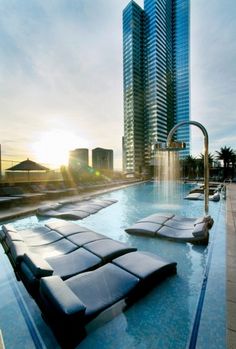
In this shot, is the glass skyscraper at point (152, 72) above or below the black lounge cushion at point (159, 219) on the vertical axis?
above

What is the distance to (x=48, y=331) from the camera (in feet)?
6.40

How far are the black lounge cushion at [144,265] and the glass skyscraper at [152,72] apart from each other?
64.1m

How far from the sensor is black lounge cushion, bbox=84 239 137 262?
3.17 metres

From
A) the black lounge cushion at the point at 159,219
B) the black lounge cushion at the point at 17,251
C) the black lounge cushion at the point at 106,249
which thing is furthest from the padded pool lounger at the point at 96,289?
the black lounge cushion at the point at 159,219

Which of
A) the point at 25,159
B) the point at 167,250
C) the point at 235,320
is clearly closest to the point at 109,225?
the point at 167,250

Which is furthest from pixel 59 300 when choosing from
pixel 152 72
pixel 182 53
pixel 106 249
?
pixel 182 53

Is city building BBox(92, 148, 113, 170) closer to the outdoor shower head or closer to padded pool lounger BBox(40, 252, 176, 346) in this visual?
the outdoor shower head

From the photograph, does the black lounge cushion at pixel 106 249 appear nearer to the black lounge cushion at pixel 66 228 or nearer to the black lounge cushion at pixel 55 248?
the black lounge cushion at pixel 55 248

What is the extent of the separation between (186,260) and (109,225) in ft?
10.3

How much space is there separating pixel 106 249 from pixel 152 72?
7290 cm

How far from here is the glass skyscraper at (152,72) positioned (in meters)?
66.3

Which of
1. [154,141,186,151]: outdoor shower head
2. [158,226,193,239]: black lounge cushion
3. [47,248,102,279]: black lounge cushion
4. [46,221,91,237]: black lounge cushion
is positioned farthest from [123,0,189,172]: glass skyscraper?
[47,248,102,279]: black lounge cushion

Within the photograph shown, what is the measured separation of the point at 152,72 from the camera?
219ft

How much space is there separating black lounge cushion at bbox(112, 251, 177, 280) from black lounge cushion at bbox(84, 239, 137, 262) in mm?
Answer: 259
